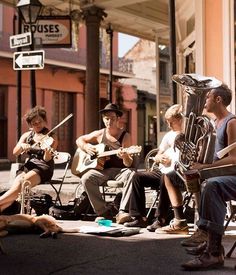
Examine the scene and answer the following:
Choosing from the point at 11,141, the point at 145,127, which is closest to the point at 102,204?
the point at 11,141

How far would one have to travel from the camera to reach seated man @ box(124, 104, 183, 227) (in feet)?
22.2

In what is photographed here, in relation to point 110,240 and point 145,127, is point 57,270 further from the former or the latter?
point 145,127

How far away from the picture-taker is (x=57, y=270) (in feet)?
15.7

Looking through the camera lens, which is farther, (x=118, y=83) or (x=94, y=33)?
(x=118, y=83)

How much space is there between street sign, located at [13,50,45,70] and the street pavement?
4.27 metres

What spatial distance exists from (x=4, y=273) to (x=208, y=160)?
1995mm

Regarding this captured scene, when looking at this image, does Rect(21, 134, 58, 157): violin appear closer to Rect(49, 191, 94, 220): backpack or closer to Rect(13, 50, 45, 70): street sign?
Rect(49, 191, 94, 220): backpack

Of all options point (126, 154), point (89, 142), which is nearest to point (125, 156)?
point (126, 154)

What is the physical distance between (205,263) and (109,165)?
10.2 ft

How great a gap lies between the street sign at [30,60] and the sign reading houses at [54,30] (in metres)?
2.25

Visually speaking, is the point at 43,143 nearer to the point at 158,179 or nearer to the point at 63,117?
the point at 158,179

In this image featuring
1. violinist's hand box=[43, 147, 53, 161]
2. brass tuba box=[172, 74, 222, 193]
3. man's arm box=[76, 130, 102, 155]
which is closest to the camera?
brass tuba box=[172, 74, 222, 193]

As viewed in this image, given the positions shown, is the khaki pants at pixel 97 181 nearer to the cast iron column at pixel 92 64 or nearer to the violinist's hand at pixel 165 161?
the violinist's hand at pixel 165 161

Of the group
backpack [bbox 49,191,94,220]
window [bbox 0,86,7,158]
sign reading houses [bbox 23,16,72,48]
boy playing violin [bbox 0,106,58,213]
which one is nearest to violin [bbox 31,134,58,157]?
boy playing violin [bbox 0,106,58,213]
